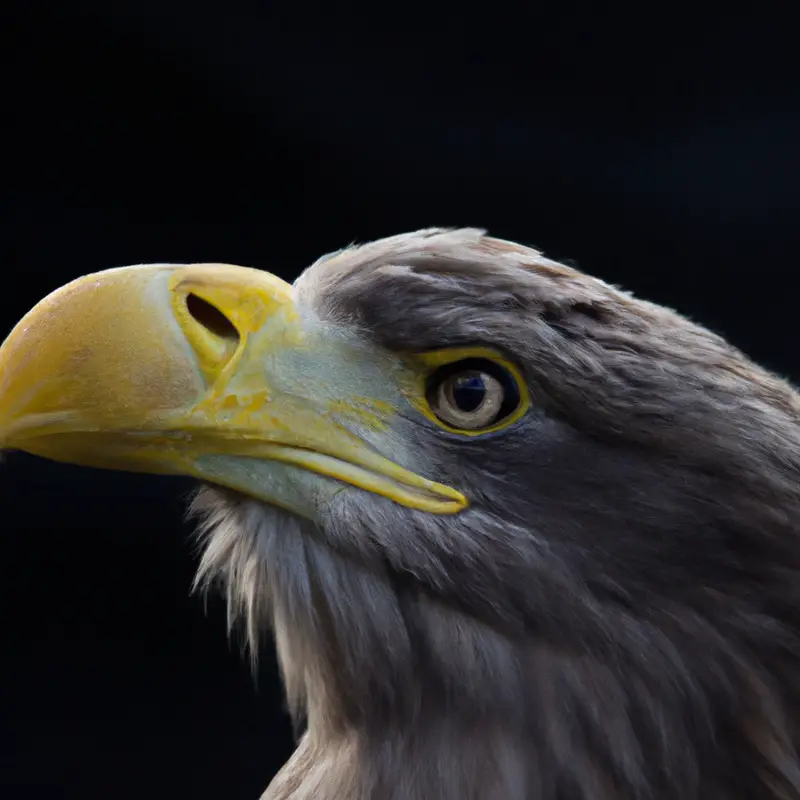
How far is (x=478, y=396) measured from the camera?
3.76 feet

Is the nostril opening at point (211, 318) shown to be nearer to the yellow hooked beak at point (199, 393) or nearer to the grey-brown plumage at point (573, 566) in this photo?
the yellow hooked beak at point (199, 393)

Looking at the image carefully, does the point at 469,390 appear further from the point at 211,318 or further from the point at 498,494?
the point at 211,318

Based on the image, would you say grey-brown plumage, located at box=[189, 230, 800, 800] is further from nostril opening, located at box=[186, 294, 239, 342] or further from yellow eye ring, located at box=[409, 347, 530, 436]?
nostril opening, located at box=[186, 294, 239, 342]

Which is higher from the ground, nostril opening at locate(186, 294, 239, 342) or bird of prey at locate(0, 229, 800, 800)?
nostril opening at locate(186, 294, 239, 342)

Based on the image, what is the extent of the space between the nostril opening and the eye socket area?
20 cm

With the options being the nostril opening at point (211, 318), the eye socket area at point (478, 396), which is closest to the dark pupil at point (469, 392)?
the eye socket area at point (478, 396)

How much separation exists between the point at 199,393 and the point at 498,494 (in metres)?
0.29

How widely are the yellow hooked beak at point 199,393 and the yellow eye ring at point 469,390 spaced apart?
27mm

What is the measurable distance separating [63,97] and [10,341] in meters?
1.46

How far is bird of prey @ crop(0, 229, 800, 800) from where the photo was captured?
113cm

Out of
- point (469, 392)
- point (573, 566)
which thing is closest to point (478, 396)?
point (469, 392)

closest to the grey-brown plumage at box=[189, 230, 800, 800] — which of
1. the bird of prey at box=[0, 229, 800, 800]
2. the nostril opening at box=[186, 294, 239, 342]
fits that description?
the bird of prey at box=[0, 229, 800, 800]

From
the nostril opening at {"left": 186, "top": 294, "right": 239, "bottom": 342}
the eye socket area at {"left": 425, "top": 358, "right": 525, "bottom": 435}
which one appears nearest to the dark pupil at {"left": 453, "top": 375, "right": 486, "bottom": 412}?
the eye socket area at {"left": 425, "top": 358, "right": 525, "bottom": 435}

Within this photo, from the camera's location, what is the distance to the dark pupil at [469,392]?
1146 mm
